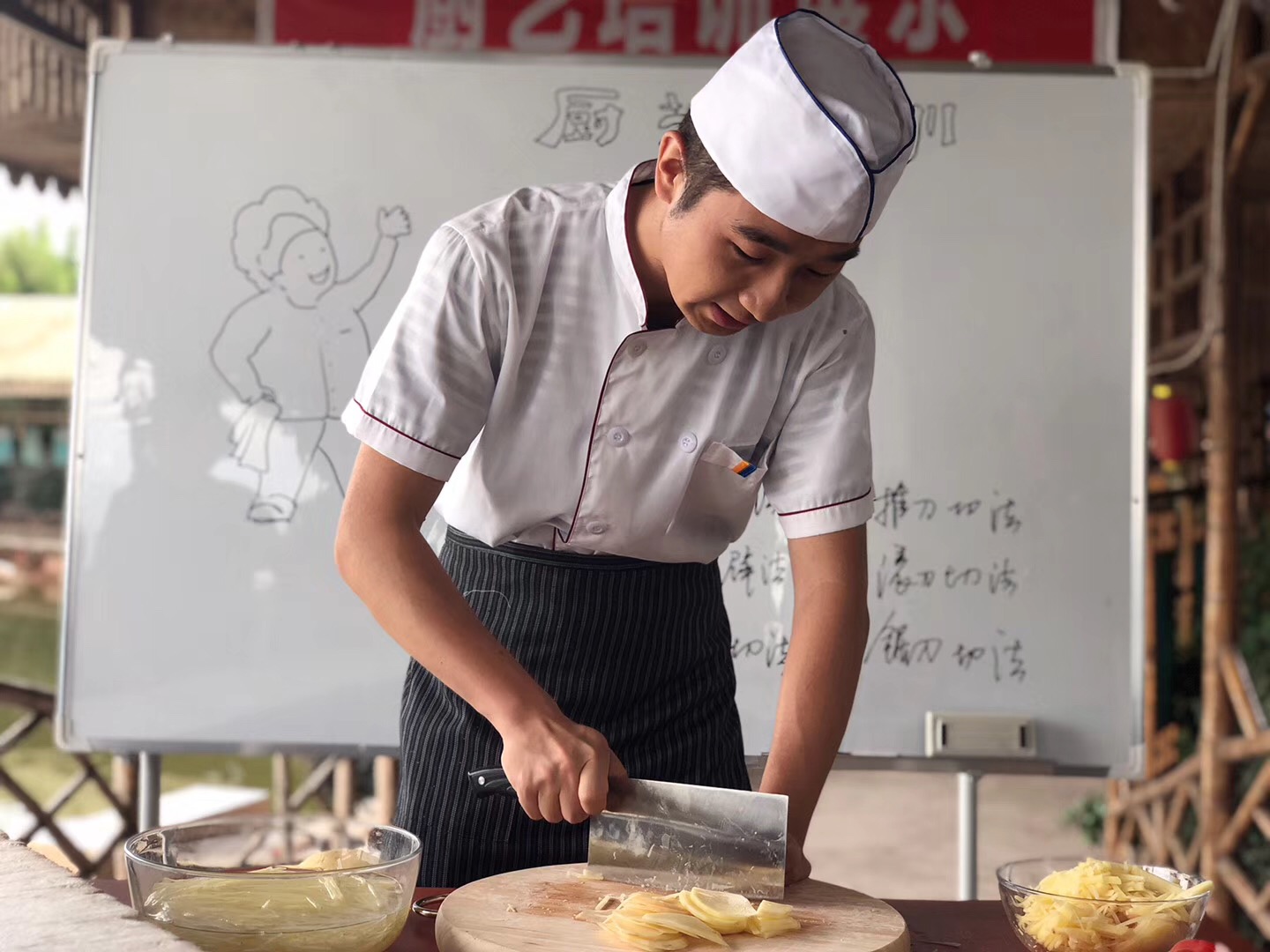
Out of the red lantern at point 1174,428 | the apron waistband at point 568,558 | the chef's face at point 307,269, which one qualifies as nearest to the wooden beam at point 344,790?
the chef's face at point 307,269

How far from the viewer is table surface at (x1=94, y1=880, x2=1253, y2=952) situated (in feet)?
3.36

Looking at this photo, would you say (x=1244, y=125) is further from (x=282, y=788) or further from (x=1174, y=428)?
(x=282, y=788)

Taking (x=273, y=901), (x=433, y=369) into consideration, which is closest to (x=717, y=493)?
(x=433, y=369)

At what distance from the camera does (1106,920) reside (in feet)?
3.06

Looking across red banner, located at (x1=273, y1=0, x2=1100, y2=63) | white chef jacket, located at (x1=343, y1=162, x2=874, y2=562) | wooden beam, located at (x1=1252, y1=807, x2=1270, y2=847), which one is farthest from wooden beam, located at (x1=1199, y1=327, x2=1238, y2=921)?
white chef jacket, located at (x1=343, y1=162, x2=874, y2=562)

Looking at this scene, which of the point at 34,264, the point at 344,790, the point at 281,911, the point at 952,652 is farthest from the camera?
the point at 34,264

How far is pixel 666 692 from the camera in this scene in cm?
140

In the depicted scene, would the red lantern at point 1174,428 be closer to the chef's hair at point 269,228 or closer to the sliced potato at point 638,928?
the chef's hair at point 269,228

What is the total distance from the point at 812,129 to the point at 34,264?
10.3m

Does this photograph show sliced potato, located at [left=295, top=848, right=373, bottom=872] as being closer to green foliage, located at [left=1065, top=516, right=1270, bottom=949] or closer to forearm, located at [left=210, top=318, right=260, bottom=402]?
forearm, located at [left=210, top=318, right=260, bottom=402]

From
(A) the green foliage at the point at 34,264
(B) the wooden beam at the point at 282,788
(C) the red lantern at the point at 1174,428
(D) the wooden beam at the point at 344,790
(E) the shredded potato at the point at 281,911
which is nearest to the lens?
(E) the shredded potato at the point at 281,911

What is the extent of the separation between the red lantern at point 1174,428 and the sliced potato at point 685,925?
13.3 ft

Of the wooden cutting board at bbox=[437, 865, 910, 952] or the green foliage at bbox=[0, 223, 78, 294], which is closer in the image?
the wooden cutting board at bbox=[437, 865, 910, 952]

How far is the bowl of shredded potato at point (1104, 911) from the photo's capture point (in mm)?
927
